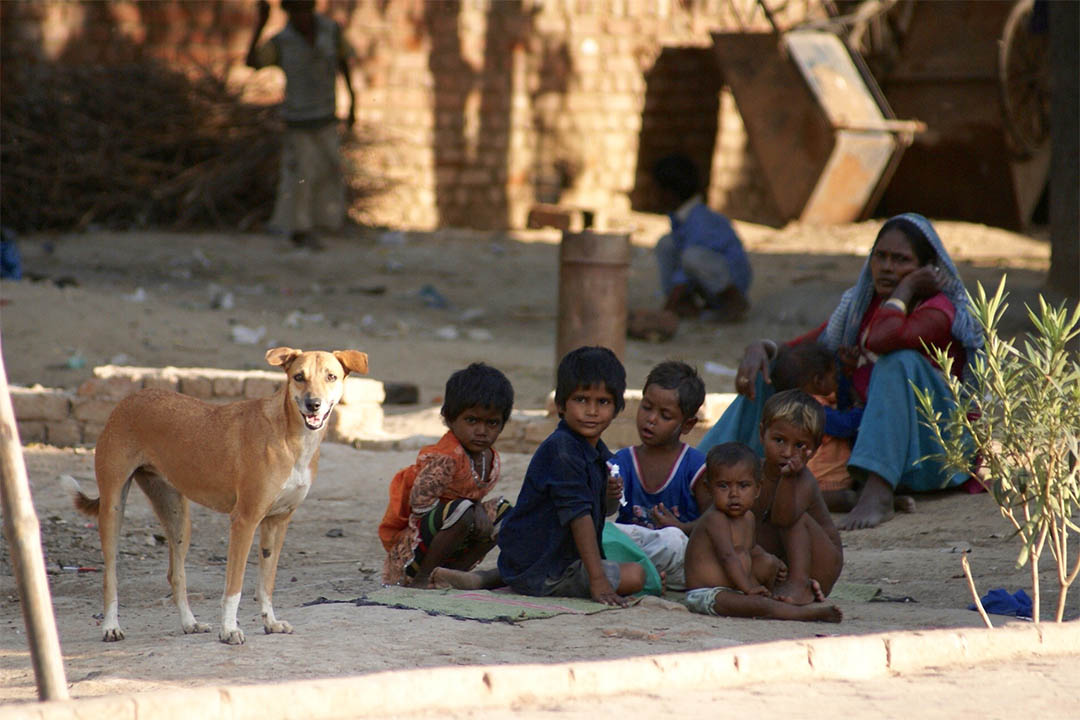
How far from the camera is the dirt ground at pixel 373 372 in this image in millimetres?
3457

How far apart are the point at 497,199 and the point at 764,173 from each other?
287 cm

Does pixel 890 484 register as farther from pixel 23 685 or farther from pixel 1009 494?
pixel 23 685

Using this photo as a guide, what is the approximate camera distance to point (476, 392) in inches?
165

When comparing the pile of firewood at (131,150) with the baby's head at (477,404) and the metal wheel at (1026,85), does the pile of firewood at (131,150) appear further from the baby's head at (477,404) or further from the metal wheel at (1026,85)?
the baby's head at (477,404)

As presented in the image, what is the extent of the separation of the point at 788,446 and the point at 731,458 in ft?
0.79

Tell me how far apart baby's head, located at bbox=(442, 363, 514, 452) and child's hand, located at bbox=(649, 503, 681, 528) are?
603mm

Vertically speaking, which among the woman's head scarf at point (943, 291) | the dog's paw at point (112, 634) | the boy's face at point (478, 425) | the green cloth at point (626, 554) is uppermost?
the woman's head scarf at point (943, 291)

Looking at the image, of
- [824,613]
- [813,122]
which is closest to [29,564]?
[824,613]

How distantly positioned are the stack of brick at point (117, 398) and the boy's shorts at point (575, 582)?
294 cm

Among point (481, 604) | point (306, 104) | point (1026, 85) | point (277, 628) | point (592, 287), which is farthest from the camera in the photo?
point (1026, 85)

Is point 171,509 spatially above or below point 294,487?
below

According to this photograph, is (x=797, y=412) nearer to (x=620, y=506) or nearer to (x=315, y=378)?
(x=620, y=506)

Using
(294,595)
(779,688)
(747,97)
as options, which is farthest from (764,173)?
(779,688)

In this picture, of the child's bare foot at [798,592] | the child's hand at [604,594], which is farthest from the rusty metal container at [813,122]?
the child's hand at [604,594]
